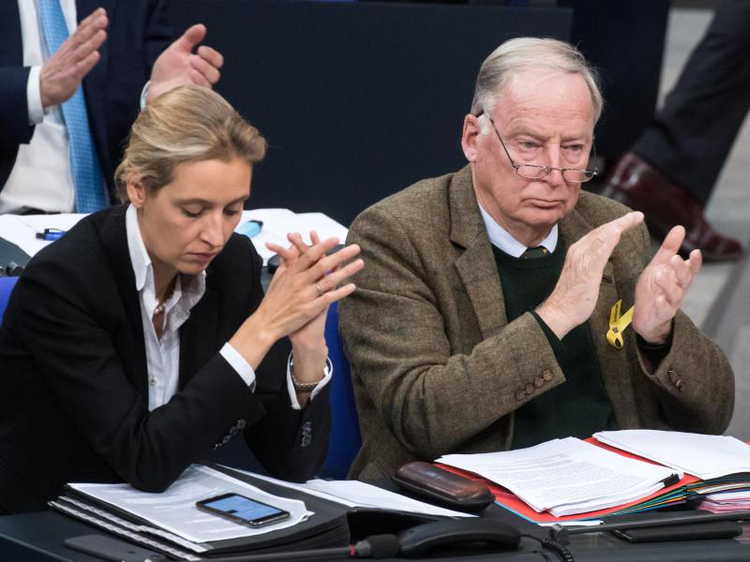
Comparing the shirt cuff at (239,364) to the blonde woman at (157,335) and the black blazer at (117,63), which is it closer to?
the blonde woman at (157,335)

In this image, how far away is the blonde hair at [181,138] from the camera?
2047 millimetres

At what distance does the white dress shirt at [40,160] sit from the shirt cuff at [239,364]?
154 centimetres

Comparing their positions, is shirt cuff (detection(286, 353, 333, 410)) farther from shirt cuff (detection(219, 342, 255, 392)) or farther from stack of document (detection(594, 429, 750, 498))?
stack of document (detection(594, 429, 750, 498))

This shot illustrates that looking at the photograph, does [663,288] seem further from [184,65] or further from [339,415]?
[184,65]

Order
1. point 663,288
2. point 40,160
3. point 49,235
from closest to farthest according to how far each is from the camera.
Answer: point 663,288 → point 49,235 → point 40,160

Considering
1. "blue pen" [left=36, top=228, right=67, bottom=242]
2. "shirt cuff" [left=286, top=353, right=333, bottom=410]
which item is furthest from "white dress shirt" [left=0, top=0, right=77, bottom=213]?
"shirt cuff" [left=286, top=353, right=333, bottom=410]

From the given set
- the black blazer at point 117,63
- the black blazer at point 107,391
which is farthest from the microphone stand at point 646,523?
the black blazer at point 117,63

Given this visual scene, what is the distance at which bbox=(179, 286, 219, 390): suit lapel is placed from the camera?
215 centimetres

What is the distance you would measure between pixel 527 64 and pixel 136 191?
2.83ft

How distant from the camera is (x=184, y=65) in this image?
3295 mm

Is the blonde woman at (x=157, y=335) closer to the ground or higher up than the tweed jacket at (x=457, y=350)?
higher up

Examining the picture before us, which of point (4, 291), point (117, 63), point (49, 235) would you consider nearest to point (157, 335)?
point (4, 291)

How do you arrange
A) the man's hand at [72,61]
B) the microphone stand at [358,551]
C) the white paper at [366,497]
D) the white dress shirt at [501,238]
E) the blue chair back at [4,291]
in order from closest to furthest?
the microphone stand at [358,551]
the white paper at [366,497]
the blue chair back at [4,291]
the white dress shirt at [501,238]
the man's hand at [72,61]

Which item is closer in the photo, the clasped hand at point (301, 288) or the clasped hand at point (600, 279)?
the clasped hand at point (301, 288)
